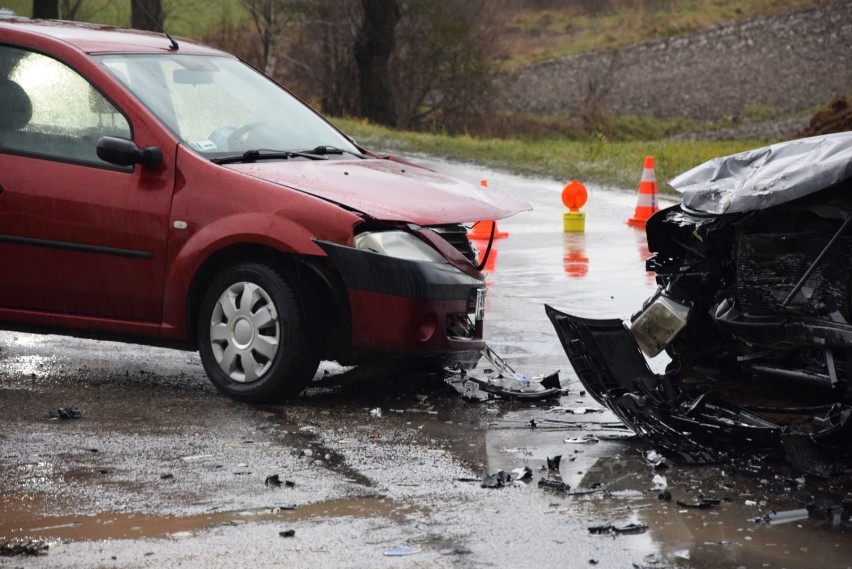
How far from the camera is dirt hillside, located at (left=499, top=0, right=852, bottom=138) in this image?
47750 mm

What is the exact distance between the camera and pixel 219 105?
295 inches

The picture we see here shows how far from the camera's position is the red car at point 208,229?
6609 mm

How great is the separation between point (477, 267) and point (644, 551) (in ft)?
9.16

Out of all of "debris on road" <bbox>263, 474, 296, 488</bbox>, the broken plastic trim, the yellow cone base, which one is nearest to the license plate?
the broken plastic trim

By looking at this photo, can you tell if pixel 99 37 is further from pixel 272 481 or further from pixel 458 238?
pixel 272 481

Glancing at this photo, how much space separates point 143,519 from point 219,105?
3.26 metres

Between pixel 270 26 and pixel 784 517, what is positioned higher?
pixel 270 26

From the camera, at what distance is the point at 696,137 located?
132 feet

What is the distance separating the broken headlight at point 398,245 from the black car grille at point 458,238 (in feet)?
0.54

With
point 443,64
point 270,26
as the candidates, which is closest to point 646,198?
point 443,64

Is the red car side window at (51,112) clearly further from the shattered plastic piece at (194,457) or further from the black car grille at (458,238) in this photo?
the shattered plastic piece at (194,457)

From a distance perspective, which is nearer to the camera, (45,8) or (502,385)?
(502,385)

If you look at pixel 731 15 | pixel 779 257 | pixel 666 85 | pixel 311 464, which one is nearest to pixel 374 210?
pixel 311 464

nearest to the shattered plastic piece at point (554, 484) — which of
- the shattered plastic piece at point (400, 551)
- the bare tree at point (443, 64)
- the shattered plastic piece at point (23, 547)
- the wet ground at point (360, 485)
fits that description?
the wet ground at point (360, 485)
